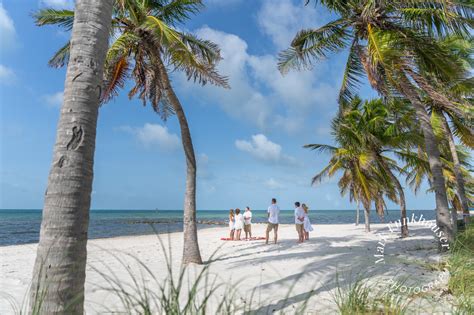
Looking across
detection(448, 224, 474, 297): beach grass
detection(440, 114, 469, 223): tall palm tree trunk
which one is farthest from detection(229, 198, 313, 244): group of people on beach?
detection(448, 224, 474, 297): beach grass

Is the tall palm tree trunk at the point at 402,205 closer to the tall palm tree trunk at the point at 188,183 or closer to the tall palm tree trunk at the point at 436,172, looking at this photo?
the tall palm tree trunk at the point at 436,172

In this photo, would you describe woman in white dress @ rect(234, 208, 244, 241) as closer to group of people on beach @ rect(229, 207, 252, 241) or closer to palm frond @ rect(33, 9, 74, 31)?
group of people on beach @ rect(229, 207, 252, 241)

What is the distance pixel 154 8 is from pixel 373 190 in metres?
13.3

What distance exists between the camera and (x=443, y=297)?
4.47 meters

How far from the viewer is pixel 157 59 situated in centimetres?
884

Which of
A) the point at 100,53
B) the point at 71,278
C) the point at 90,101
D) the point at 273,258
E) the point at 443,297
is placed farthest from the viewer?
the point at 273,258

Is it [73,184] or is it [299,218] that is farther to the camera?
[299,218]

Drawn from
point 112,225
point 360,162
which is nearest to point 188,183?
point 360,162

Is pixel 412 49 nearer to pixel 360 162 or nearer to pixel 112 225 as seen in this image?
pixel 360 162

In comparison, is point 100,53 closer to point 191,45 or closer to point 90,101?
point 90,101

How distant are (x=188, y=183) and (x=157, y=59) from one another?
11.8ft

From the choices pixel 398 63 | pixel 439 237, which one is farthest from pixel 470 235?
pixel 398 63

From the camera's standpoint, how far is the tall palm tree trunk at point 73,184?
2711 millimetres

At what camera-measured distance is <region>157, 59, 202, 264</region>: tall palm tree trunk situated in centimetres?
868
